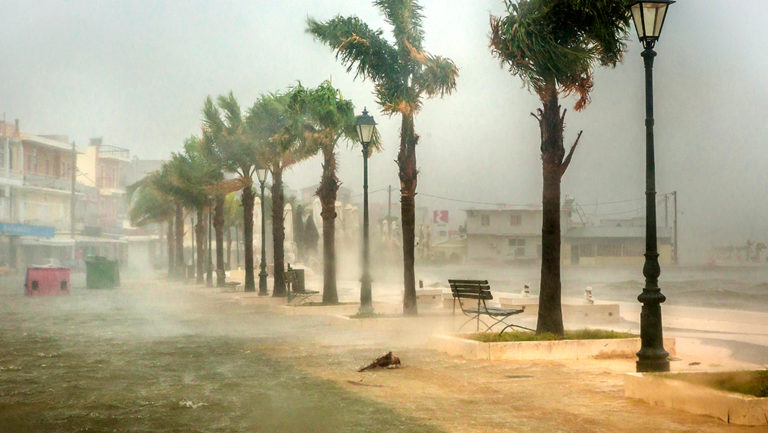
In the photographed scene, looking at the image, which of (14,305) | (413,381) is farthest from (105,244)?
(413,381)

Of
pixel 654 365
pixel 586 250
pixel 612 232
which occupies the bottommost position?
pixel 654 365

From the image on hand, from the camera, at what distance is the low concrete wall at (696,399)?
7121mm

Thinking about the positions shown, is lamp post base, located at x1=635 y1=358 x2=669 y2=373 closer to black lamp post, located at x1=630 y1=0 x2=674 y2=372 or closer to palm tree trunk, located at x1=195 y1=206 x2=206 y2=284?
black lamp post, located at x1=630 y1=0 x2=674 y2=372

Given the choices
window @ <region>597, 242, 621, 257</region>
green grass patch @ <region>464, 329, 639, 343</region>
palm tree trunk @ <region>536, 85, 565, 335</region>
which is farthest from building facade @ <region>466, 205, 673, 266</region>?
green grass patch @ <region>464, 329, 639, 343</region>

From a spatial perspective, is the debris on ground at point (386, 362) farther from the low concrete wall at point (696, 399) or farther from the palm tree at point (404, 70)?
the palm tree at point (404, 70)

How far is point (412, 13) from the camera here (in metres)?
19.3

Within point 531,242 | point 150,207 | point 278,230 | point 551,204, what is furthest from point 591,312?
point 531,242

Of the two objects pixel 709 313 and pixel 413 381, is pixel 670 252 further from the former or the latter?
pixel 413 381

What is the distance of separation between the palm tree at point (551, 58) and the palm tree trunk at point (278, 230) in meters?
17.5

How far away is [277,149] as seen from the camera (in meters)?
30.4

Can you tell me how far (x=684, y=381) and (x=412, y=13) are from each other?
13.0 m

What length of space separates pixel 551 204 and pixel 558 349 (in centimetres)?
232

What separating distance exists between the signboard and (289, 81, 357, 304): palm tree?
153 ft

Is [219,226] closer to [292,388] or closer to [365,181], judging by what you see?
[365,181]
